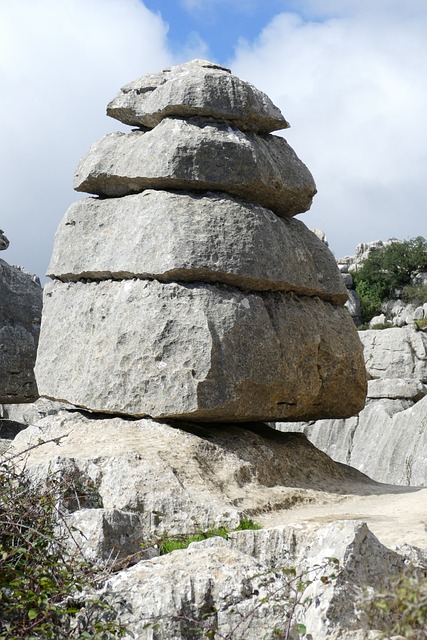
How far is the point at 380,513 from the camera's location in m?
7.30

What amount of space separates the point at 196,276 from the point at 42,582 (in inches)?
175

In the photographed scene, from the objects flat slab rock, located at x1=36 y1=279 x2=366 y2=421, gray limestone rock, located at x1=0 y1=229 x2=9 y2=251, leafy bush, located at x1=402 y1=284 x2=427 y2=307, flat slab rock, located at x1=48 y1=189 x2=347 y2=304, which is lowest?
flat slab rock, located at x1=36 y1=279 x2=366 y2=421

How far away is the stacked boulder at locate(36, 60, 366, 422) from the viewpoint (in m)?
8.30

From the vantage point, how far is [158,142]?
8.99m

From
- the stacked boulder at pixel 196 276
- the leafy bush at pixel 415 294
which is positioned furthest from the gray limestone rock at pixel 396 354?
the leafy bush at pixel 415 294

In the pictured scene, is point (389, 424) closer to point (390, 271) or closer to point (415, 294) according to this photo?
point (415, 294)

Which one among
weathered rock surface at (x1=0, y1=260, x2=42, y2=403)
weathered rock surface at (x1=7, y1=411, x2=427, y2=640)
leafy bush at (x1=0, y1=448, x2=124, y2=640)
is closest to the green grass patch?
weathered rock surface at (x1=7, y1=411, x2=427, y2=640)

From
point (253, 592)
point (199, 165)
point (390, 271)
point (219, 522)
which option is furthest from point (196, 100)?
point (390, 271)

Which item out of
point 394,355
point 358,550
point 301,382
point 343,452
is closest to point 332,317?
point 301,382

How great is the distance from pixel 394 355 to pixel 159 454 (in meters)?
16.5

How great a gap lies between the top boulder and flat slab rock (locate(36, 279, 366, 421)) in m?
1.81

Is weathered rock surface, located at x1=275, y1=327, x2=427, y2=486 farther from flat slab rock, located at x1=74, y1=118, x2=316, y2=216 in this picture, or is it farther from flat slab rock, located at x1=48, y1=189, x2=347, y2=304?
flat slab rock, located at x1=74, y1=118, x2=316, y2=216

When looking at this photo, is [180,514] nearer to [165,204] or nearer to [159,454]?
[159,454]

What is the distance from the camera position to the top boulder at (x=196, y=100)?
9.09 meters
